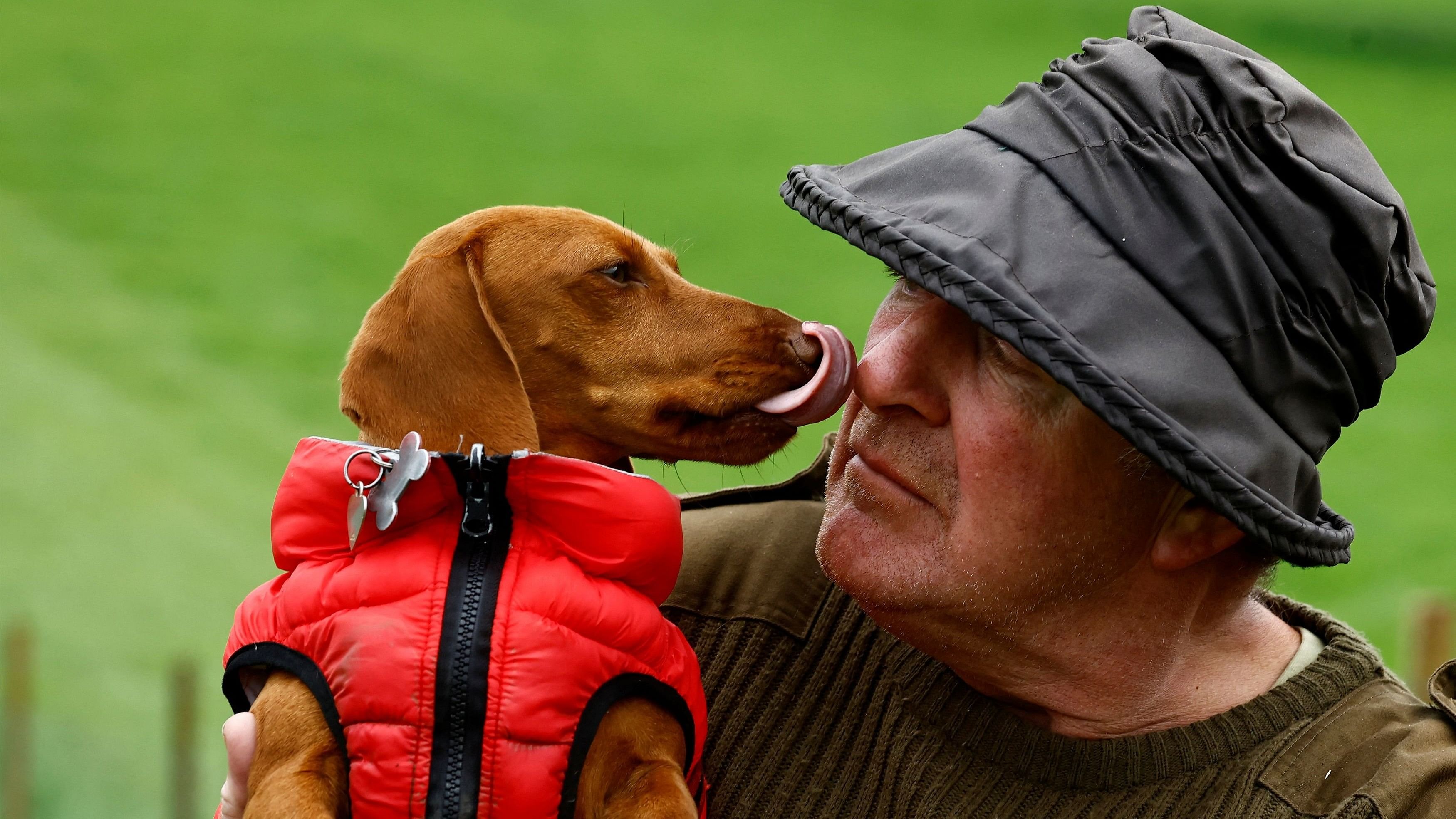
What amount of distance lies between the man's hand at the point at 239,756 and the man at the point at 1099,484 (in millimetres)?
730

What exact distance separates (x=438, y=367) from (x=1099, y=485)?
3.63 ft

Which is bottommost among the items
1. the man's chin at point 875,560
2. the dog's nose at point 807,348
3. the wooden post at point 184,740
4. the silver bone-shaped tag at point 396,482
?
the wooden post at point 184,740

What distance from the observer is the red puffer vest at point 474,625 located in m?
1.99

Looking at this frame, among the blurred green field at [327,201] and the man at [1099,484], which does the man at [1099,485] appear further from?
the blurred green field at [327,201]

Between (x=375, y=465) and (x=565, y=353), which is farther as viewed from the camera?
(x=565, y=353)

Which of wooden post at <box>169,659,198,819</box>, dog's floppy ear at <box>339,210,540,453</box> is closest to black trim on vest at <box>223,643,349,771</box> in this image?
dog's floppy ear at <box>339,210,540,453</box>

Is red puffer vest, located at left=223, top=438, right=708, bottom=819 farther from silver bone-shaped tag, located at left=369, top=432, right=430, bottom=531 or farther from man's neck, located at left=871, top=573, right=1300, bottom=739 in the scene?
man's neck, located at left=871, top=573, right=1300, bottom=739

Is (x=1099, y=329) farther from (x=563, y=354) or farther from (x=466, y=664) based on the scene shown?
(x=563, y=354)

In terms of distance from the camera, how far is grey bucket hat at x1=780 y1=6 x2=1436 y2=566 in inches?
70.2

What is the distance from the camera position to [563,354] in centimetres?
262

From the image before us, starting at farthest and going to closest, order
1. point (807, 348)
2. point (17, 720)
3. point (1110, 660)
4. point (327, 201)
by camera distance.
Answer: point (327, 201) → point (17, 720) → point (807, 348) → point (1110, 660)

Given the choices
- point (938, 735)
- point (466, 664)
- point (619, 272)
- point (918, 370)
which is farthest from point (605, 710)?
point (619, 272)

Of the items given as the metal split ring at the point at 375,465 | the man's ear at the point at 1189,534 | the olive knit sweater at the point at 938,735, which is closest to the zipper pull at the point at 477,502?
the metal split ring at the point at 375,465

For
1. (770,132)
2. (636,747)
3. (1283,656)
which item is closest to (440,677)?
(636,747)
